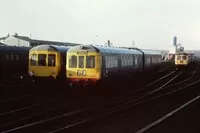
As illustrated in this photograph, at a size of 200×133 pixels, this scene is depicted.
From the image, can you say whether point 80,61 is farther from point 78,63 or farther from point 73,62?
point 73,62

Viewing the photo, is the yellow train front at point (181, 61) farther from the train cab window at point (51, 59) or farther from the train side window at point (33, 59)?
the train side window at point (33, 59)

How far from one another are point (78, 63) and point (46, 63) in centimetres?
283

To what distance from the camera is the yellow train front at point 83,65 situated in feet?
74.9

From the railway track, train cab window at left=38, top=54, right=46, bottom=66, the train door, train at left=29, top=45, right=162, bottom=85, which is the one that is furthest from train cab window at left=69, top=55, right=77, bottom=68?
the railway track

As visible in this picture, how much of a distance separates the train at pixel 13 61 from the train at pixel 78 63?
3.76 meters

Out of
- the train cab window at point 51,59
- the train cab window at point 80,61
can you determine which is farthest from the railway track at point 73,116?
the train cab window at point 51,59

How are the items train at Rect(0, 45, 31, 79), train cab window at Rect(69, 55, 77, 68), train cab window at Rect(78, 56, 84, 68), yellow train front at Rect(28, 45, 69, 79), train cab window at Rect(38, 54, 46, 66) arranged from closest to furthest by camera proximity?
train cab window at Rect(78, 56, 84, 68) < train cab window at Rect(69, 55, 77, 68) < yellow train front at Rect(28, 45, 69, 79) < train cab window at Rect(38, 54, 46, 66) < train at Rect(0, 45, 31, 79)

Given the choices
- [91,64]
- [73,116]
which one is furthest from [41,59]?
[73,116]

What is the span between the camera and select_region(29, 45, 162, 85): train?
75.5 feet

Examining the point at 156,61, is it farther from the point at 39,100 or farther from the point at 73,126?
the point at 73,126

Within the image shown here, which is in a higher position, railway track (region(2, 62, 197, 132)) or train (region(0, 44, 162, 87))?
train (region(0, 44, 162, 87))

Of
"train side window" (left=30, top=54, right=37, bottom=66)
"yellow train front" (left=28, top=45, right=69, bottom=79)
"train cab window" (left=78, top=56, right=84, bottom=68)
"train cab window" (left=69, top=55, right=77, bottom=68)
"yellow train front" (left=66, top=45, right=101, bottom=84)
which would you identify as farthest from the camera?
"train side window" (left=30, top=54, right=37, bottom=66)

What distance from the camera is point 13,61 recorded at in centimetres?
3028

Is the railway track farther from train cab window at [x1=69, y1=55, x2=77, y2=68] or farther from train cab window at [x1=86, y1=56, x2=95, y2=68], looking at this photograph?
train cab window at [x1=69, y1=55, x2=77, y2=68]
